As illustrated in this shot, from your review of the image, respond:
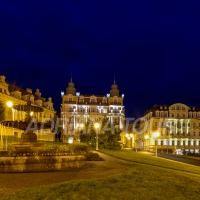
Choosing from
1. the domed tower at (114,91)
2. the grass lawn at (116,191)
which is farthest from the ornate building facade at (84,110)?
the grass lawn at (116,191)

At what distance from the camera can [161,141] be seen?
97312 mm

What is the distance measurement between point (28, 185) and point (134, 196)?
13.5 ft

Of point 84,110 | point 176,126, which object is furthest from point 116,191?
point 176,126

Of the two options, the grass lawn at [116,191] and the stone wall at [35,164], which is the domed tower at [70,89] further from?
the grass lawn at [116,191]

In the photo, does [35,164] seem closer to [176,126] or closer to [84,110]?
[84,110]

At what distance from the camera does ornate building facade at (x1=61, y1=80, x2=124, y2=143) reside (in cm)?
9266

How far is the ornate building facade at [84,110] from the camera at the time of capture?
304ft

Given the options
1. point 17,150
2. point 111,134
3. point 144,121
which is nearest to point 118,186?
point 17,150

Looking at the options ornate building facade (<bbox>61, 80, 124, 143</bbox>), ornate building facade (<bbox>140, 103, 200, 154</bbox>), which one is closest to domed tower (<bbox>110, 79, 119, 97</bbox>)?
ornate building facade (<bbox>61, 80, 124, 143</bbox>)

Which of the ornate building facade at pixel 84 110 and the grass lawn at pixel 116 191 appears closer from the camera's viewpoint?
the grass lawn at pixel 116 191

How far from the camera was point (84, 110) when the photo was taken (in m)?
94.0

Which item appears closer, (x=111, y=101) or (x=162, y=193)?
(x=162, y=193)

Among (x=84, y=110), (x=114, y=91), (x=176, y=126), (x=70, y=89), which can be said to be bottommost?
(x=176, y=126)

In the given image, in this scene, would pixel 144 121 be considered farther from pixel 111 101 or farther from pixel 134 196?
pixel 134 196
